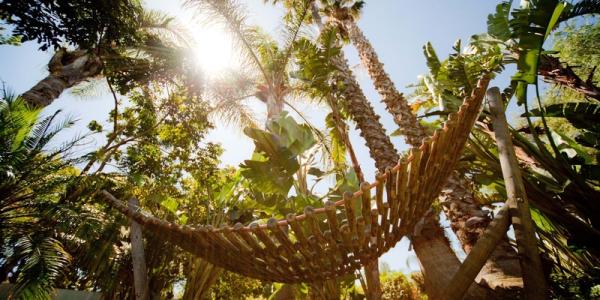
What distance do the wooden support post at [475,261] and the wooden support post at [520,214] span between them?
6 cm

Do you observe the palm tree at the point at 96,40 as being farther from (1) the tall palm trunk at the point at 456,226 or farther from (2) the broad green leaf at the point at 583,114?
(2) the broad green leaf at the point at 583,114

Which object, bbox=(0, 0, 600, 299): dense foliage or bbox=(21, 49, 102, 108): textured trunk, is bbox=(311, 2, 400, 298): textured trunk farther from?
bbox=(21, 49, 102, 108): textured trunk

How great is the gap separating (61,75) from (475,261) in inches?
276

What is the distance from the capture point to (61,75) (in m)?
5.60

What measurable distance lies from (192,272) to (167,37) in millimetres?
5765

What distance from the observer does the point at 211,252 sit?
1860mm

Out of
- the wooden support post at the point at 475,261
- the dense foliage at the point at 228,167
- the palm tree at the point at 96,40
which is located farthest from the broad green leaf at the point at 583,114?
the palm tree at the point at 96,40

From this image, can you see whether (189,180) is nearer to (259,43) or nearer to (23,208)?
(23,208)

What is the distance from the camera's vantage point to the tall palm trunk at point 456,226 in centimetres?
200

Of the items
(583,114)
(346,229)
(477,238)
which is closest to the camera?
(346,229)

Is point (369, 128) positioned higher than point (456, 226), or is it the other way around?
point (369, 128)

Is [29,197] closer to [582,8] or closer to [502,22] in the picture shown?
[502,22]

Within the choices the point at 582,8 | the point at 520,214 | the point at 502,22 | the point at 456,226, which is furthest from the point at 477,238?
the point at 582,8

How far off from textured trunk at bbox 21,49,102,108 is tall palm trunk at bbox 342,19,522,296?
15.0ft
